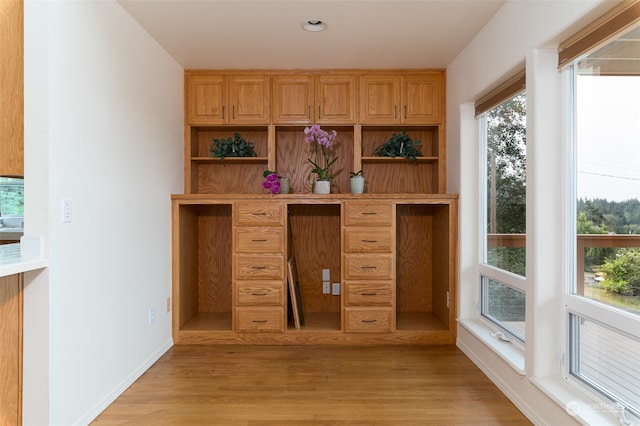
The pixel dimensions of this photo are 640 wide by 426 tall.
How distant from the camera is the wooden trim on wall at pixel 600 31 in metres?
1.63

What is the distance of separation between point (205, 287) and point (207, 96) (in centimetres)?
181

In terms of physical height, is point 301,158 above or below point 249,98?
below

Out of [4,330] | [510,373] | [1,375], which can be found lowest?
[510,373]

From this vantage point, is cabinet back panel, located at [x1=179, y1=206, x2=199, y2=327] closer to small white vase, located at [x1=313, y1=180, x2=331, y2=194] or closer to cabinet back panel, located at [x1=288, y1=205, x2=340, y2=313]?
cabinet back panel, located at [x1=288, y1=205, x2=340, y2=313]

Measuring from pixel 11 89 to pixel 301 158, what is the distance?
2418 millimetres

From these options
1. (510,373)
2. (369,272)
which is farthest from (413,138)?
(510,373)

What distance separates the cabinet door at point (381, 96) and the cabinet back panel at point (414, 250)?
3.03 ft

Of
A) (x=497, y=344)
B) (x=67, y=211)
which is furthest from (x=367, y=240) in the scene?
(x=67, y=211)

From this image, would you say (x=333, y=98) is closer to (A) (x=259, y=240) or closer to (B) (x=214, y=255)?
(A) (x=259, y=240)

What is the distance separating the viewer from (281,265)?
3.43 metres

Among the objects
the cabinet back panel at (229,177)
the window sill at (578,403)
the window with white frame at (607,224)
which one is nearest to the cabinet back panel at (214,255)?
the cabinet back panel at (229,177)

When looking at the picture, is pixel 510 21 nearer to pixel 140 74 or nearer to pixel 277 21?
pixel 277 21

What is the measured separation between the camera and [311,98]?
3.66 m

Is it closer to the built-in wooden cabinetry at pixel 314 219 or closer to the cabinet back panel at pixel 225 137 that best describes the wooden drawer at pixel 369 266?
the built-in wooden cabinetry at pixel 314 219
